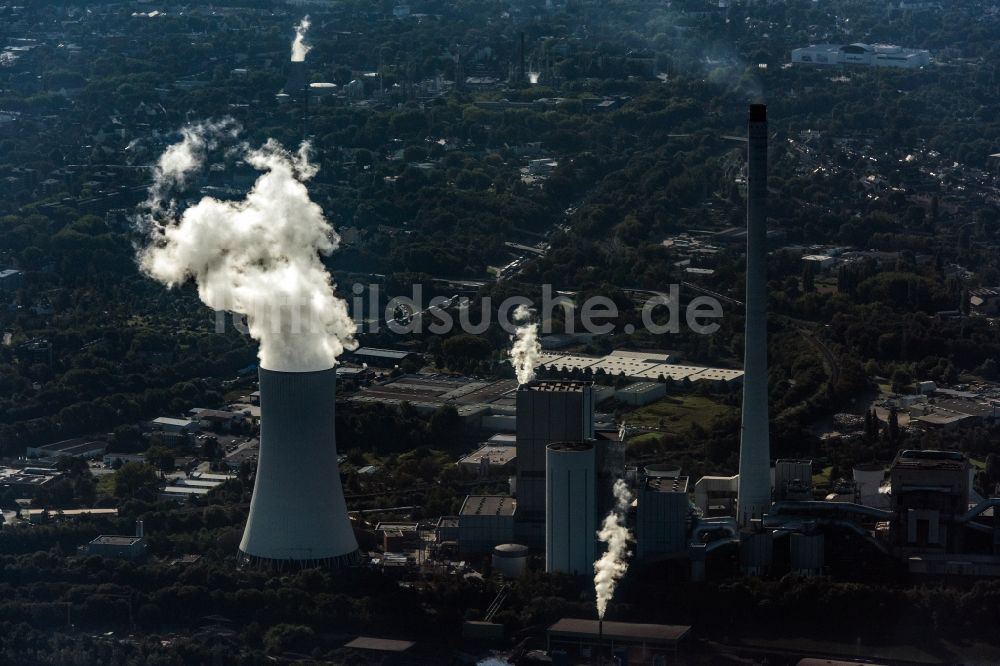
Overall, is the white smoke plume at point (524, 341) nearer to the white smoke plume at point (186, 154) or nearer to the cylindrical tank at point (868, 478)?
the cylindrical tank at point (868, 478)

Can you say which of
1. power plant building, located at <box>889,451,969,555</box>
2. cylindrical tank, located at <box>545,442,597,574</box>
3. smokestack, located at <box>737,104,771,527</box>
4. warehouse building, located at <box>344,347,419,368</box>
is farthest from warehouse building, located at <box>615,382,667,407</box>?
cylindrical tank, located at <box>545,442,597,574</box>

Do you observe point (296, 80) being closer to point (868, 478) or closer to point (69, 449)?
point (69, 449)

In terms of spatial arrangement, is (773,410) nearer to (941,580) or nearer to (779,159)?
(941,580)

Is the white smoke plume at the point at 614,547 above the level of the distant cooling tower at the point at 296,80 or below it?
below

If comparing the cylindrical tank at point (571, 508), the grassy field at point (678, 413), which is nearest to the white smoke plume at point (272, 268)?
the cylindrical tank at point (571, 508)

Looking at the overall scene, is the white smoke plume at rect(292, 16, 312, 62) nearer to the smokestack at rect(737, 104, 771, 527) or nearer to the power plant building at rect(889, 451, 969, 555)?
the smokestack at rect(737, 104, 771, 527)

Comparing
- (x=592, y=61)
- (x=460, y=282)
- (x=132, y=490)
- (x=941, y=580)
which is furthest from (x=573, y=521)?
(x=592, y=61)
